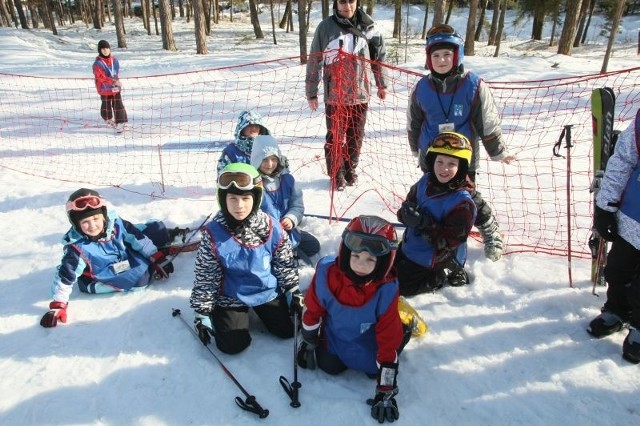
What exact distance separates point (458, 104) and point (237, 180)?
6.07ft

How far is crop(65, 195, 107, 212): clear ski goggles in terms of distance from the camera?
329cm

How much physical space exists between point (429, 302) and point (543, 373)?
920 mm

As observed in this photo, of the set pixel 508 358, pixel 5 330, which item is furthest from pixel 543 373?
pixel 5 330

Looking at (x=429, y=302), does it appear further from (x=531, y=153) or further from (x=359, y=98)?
(x=531, y=153)

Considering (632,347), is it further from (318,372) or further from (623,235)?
(318,372)

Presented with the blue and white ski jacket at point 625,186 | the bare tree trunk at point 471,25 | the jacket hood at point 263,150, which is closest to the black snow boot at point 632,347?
the blue and white ski jacket at point 625,186

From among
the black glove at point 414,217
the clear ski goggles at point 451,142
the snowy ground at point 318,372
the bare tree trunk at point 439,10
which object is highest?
the bare tree trunk at point 439,10

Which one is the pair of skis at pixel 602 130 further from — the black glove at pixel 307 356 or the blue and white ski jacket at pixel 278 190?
→ the blue and white ski jacket at pixel 278 190

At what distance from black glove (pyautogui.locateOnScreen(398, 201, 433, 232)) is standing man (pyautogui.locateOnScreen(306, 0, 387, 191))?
138 centimetres

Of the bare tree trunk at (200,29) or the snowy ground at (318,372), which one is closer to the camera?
the snowy ground at (318,372)

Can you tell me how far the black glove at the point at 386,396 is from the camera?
246 cm

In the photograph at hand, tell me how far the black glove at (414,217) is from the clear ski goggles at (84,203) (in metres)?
2.32

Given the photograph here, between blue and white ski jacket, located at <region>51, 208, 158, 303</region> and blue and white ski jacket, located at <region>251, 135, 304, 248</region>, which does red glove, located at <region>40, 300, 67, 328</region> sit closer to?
blue and white ski jacket, located at <region>51, 208, 158, 303</region>

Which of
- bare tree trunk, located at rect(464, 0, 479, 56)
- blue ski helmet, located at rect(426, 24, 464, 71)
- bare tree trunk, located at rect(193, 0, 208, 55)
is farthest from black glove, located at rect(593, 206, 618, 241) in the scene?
bare tree trunk, located at rect(193, 0, 208, 55)
